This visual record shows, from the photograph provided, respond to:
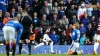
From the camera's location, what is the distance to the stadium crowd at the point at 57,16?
86.8 feet

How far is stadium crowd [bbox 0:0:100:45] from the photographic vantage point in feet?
86.8

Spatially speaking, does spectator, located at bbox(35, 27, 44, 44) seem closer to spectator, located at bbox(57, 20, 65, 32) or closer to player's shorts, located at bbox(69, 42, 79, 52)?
spectator, located at bbox(57, 20, 65, 32)

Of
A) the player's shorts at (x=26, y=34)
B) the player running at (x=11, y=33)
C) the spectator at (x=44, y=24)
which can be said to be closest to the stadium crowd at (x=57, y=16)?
the spectator at (x=44, y=24)

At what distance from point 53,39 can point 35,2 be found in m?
4.01

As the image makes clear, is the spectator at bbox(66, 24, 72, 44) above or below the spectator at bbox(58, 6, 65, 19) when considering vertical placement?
below

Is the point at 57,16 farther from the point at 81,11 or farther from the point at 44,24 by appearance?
the point at 81,11

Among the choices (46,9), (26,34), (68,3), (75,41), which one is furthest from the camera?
(68,3)

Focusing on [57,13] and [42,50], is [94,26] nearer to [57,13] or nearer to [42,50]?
[57,13]

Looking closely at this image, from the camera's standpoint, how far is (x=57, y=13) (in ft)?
92.8

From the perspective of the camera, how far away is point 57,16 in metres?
28.1

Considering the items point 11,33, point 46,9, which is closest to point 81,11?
point 46,9

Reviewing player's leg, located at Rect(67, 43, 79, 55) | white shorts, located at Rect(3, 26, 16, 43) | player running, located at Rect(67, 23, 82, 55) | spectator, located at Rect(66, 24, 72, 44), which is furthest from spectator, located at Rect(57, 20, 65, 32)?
white shorts, located at Rect(3, 26, 16, 43)

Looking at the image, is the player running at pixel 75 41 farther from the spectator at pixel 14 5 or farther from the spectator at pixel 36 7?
the spectator at pixel 14 5

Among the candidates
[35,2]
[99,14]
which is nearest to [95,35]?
[99,14]
